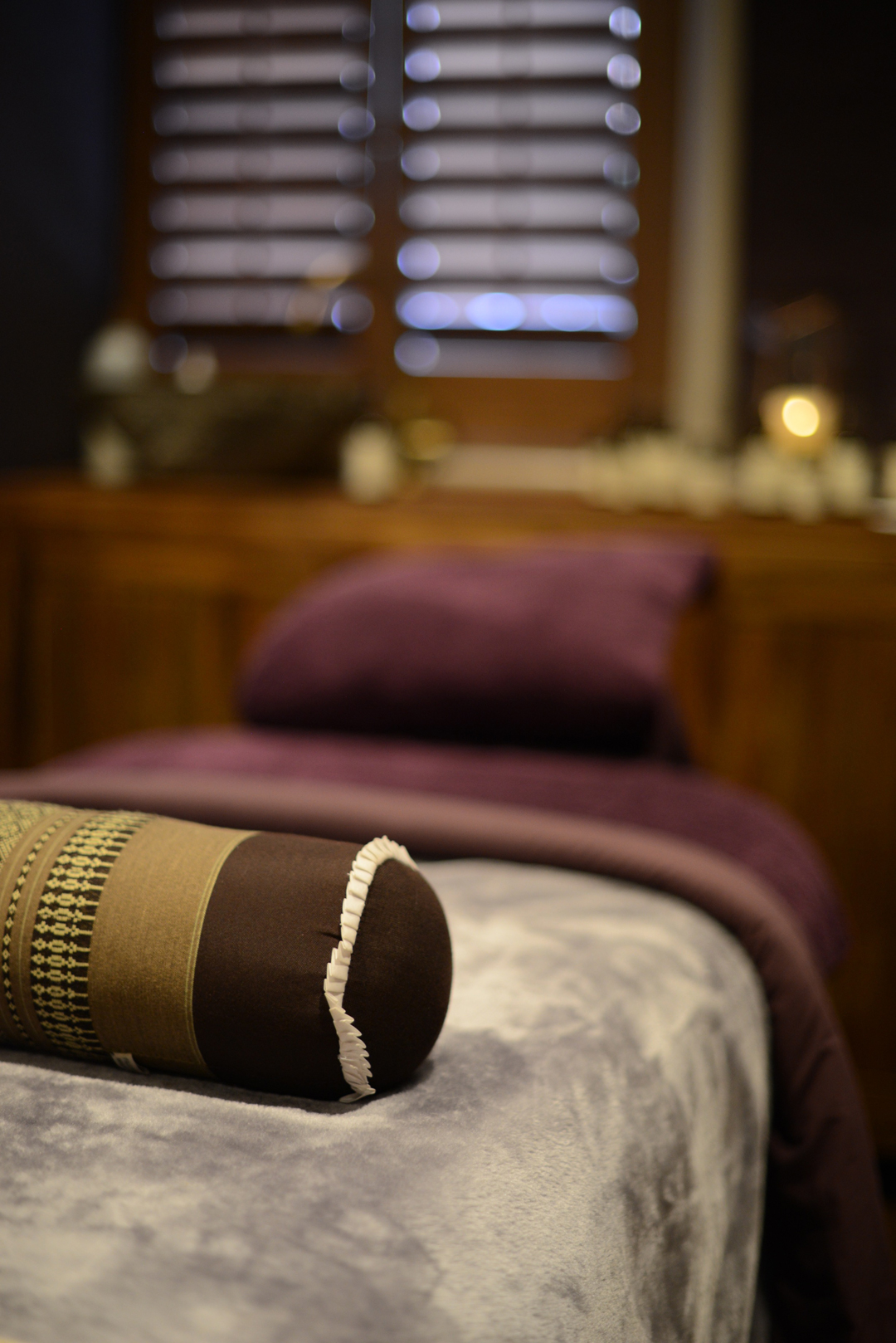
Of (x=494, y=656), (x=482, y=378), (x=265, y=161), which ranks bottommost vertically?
(x=494, y=656)

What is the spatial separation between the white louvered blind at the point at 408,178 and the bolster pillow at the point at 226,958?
2075 millimetres

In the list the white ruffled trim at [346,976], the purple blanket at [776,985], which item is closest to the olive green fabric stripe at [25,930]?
the white ruffled trim at [346,976]

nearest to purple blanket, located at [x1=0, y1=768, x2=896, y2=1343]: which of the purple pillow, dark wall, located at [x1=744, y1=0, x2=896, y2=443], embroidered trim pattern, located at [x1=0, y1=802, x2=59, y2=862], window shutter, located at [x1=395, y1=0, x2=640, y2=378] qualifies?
embroidered trim pattern, located at [x1=0, y1=802, x2=59, y2=862]

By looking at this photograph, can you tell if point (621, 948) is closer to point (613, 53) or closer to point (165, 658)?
point (165, 658)

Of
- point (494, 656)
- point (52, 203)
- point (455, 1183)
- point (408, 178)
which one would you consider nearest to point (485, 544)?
point (494, 656)

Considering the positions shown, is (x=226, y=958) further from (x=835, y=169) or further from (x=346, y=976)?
(x=835, y=169)

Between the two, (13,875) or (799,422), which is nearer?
(13,875)

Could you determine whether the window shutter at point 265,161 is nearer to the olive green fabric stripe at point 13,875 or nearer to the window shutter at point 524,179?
the window shutter at point 524,179

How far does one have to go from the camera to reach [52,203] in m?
2.55

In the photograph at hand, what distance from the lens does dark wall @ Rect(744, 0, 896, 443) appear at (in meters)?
2.30

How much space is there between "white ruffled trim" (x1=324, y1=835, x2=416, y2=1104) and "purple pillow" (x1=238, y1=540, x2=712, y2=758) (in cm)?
89

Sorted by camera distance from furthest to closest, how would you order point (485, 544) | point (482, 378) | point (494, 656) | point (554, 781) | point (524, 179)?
point (482, 378), point (524, 179), point (485, 544), point (494, 656), point (554, 781)

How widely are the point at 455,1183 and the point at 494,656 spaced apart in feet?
3.31

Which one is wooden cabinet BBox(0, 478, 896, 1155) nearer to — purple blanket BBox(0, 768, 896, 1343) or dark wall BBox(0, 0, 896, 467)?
dark wall BBox(0, 0, 896, 467)
